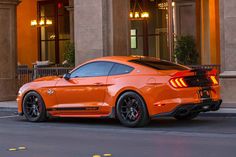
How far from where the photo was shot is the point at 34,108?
45.5 feet

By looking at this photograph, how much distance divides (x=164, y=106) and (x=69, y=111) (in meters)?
2.58

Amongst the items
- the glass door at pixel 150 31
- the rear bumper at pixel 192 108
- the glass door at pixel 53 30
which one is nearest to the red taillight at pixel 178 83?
the rear bumper at pixel 192 108

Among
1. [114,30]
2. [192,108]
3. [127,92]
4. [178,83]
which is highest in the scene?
[114,30]

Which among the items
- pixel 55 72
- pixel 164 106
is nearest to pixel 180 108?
pixel 164 106

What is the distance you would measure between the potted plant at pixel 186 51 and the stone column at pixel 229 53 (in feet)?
17.4

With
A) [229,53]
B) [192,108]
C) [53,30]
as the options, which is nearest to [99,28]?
[229,53]

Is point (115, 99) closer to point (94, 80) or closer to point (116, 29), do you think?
point (94, 80)

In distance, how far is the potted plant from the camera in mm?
21047

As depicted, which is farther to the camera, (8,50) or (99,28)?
(8,50)

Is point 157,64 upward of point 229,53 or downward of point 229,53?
downward

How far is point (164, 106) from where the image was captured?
461 inches

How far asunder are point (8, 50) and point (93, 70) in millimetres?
7677

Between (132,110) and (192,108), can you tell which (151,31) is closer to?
(132,110)

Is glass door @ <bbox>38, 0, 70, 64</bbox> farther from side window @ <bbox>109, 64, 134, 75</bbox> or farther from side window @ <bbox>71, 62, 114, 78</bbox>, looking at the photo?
side window @ <bbox>109, 64, 134, 75</bbox>
